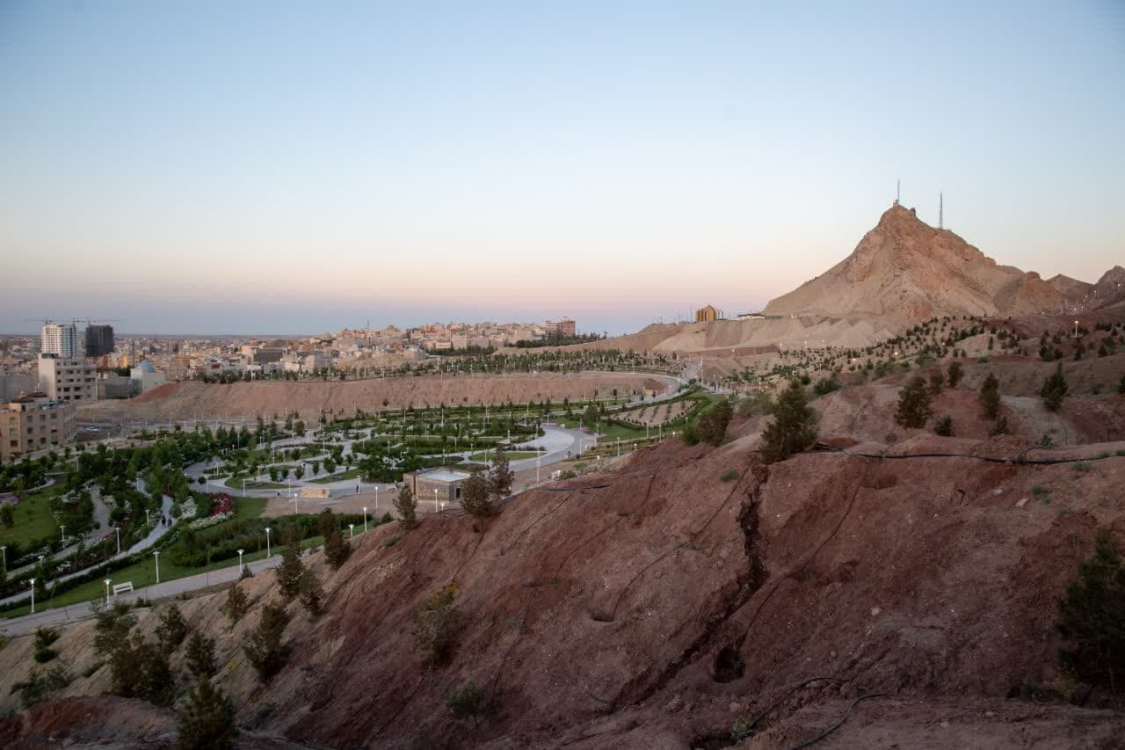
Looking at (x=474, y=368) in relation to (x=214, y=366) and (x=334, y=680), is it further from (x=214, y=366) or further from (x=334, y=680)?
(x=334, y=680)

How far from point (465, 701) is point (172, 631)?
1155cm

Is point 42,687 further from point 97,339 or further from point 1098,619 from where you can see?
point 97,339

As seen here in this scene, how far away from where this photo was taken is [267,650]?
15.4 meters

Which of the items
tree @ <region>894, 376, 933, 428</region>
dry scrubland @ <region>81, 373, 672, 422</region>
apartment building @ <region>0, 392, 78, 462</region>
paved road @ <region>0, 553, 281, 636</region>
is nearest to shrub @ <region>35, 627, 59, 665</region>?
paved road @ <region>0, 553, 281, 636</region>

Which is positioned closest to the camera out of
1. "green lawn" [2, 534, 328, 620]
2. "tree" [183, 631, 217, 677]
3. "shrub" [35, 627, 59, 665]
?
"tree" [183, 631, 217, 677]

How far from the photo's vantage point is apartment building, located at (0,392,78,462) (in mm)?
56875

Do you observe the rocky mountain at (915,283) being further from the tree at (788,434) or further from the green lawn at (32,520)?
the green lawn at (32,520)

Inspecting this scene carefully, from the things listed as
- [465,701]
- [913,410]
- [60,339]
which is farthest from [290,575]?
[60,339]

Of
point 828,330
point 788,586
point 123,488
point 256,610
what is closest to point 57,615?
point 256,610

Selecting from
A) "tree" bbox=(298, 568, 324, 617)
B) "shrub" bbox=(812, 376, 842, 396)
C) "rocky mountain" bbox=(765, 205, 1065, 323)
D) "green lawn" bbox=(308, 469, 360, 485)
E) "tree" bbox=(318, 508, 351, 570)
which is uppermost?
"rocky mountain" bbox=(765, 205, 1065, 323)

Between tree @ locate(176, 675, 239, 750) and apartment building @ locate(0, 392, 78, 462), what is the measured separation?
57.0m

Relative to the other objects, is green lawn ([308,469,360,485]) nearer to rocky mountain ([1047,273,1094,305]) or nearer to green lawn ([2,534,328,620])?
green lawn ([2,534,328,620])

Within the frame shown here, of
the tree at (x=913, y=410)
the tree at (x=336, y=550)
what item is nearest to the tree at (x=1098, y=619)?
the tree at (x=913, y=410)

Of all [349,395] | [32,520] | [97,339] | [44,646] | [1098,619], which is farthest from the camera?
[97,339]
